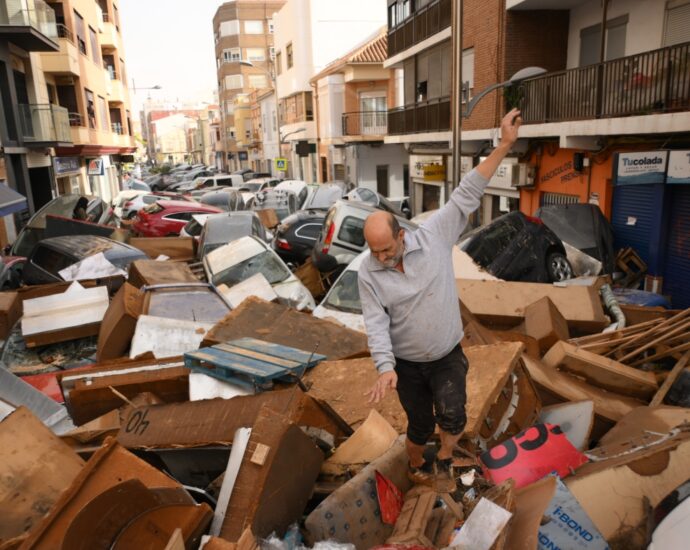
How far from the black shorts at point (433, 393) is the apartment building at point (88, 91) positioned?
84.8ft

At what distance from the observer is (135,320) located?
6.23 metres

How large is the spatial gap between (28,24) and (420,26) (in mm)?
13379

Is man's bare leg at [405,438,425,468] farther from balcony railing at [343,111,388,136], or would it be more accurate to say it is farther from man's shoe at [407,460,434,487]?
balcony railing at [343,111,388,136]

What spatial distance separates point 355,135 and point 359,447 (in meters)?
29.2

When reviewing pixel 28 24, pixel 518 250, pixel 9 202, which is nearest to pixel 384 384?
pixel 518 250

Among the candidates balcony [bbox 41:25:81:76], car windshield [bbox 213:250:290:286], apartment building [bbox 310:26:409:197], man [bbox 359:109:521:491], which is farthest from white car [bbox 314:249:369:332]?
apartment building [bbox 310:26:409:197]

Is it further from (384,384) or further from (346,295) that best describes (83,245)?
(384,384)

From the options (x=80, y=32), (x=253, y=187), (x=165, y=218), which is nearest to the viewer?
(x=165, y=218)

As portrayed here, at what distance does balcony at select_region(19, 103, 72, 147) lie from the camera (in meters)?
21.0

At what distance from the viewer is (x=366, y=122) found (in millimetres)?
31516

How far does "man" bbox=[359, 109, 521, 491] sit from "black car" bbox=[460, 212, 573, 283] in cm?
500

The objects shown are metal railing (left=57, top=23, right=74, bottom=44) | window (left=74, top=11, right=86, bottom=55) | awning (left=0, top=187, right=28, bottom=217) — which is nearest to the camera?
awning (left=0, top=187, right=28, bottom=217)

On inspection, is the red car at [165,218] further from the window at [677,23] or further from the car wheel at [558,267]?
the window at [677,23]

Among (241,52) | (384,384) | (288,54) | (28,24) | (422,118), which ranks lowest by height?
(384,384)
